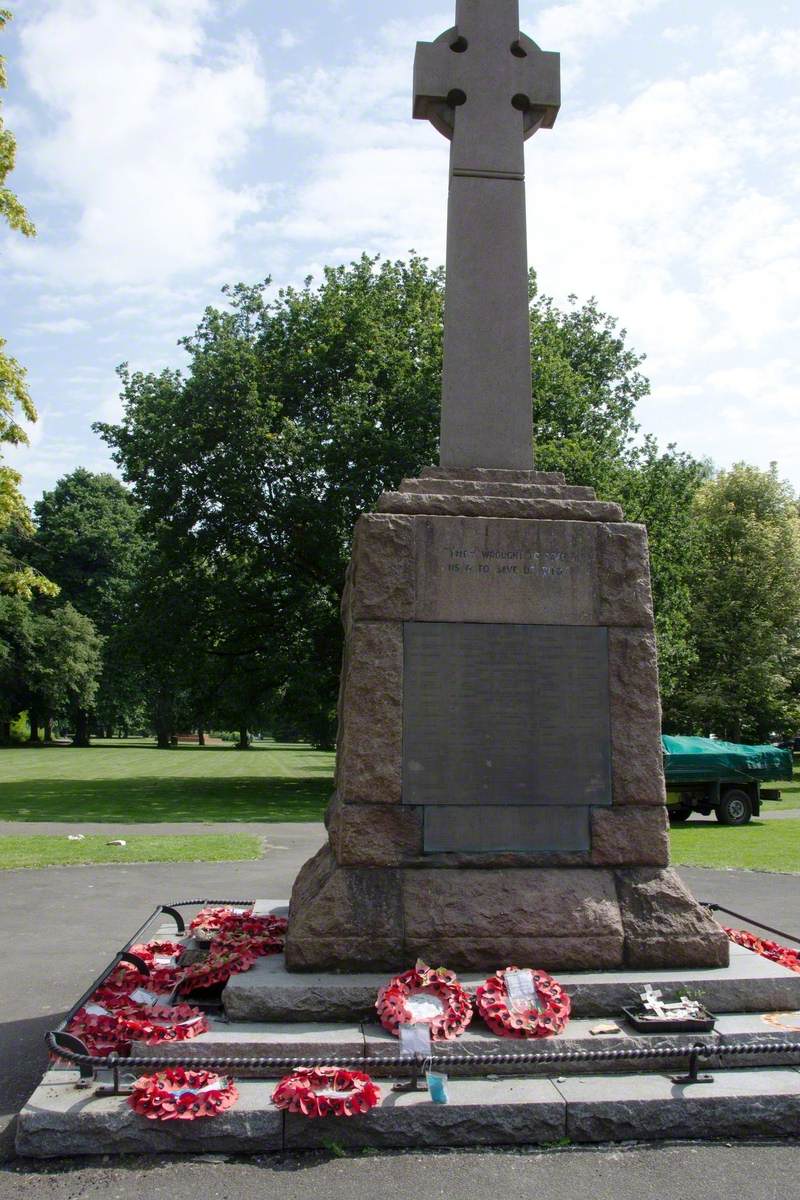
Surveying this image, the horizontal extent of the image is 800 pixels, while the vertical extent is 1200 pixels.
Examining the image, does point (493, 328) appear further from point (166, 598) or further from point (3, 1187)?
point (166, 598)

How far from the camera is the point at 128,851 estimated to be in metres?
12.8

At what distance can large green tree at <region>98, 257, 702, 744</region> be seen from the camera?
23.4m

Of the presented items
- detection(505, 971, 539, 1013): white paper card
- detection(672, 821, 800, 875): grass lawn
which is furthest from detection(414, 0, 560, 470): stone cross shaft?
detection(672, 821, 800, 875): grass lawn

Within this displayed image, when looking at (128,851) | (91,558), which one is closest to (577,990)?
(128,851)

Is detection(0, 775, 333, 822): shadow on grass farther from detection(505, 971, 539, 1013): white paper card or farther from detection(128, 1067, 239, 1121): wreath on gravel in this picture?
detection(128, 1067, 239, 1121): wreath on gravel

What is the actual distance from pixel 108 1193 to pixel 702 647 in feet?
123

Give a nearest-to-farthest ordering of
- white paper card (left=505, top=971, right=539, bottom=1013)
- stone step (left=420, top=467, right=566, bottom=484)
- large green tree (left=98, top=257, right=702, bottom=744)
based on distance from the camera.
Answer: white paper card (left=505, top=971, right=539, bottom=1013) < stone step (left=420, top=467, right=566, bottom=484) < large green tree (left=98, top=257, right=702, bottom=744)

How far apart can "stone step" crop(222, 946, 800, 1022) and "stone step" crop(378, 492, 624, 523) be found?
2564 mm

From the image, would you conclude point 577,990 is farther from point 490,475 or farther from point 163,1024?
point 490,475

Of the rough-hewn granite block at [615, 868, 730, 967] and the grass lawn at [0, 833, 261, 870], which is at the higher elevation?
the rough-hewn granite block at [615, 868, 730, 967]

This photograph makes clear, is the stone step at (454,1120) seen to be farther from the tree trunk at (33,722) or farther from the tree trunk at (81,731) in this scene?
the tree trunk at (81,731)

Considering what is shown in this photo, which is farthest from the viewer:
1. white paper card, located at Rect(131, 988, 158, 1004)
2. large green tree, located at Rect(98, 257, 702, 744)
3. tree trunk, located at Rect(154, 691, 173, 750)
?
tree trunk, located at Rect(154, 691, 173, 750)

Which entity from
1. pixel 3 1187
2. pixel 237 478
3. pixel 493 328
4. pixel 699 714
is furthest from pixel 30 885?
pixel 699 714

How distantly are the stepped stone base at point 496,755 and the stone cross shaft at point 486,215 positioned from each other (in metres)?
0.59
